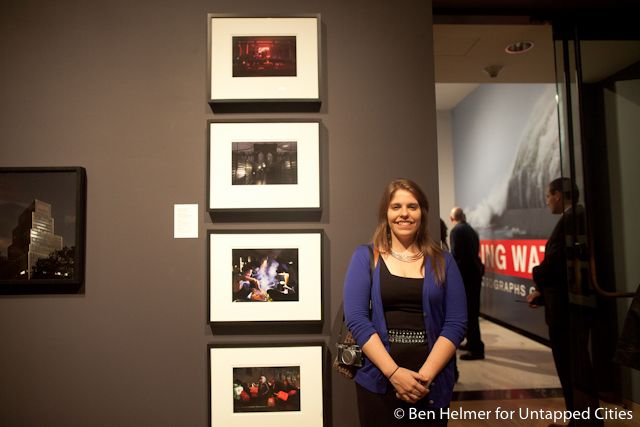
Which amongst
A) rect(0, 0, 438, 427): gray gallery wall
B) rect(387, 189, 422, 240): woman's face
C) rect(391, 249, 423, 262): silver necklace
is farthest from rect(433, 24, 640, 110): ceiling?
rect(391, 249, 423, 262): silver necklace

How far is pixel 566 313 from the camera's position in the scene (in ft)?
7.66

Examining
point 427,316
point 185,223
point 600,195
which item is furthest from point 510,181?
point 185,223

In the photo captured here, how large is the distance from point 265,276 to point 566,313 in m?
1.93

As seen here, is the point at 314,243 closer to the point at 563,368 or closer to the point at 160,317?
the point at 160,317

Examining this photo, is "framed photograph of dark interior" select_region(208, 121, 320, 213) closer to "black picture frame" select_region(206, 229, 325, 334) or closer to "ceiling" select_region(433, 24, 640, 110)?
"black picture frame" select_region(206, 229, 325, 334)

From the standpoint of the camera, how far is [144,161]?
1799 mm

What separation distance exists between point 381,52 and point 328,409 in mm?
1734

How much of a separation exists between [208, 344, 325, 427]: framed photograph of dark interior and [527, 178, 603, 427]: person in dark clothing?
1528 millimetres

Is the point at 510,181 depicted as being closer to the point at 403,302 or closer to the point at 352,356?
the point at 403,302

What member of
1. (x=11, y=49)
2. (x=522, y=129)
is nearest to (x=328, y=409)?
(x=11, y=49)

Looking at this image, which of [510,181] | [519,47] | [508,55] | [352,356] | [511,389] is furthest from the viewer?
[510,181]

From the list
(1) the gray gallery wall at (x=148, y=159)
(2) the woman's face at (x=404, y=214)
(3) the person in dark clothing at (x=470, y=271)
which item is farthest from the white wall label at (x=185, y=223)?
(3) the person in dark clothing at (x=470, y=271)

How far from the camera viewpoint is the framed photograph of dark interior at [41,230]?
5.67 ft

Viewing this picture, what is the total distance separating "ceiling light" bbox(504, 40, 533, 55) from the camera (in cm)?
241
